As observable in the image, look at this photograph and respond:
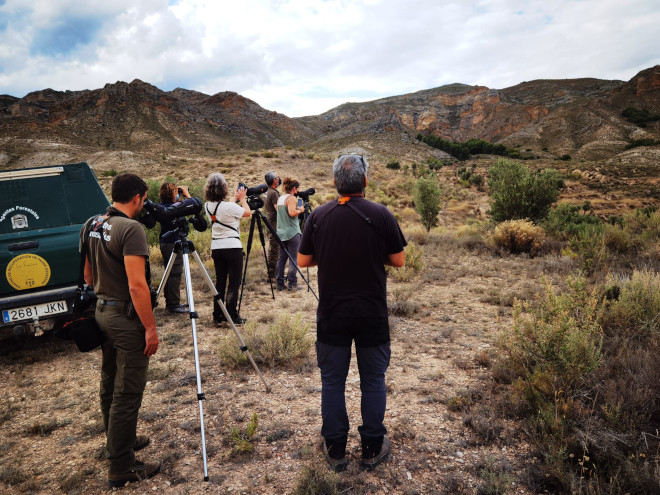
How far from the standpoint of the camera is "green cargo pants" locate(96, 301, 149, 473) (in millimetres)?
2504

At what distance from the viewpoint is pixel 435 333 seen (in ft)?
17.3

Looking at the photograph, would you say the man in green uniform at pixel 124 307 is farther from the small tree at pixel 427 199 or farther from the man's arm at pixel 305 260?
the small tree at pixel 427 199

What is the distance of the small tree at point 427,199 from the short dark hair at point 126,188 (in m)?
14.1

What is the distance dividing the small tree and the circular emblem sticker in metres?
13.6

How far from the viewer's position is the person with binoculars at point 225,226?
5.07 metres

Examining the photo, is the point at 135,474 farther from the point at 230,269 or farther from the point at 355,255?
the point at 230,269

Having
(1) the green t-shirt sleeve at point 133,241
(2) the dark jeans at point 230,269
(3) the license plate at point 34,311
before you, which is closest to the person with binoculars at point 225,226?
(2) the dark jeans at point 230,269

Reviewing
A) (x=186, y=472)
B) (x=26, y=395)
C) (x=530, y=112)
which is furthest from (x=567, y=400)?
(x=530, y=112)

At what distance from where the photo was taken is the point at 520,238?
909 cm

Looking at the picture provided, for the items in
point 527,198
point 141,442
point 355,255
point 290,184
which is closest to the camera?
point 355,255

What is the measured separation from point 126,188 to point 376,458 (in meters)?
2.70

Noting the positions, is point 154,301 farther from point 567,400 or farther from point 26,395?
point 567,400

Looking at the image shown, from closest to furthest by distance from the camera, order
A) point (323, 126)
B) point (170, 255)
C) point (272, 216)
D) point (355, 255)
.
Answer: point (355, 255) → point (170, 255) → point (272, 216) → point (323, 126)

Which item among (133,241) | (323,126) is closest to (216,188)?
(133,241)
